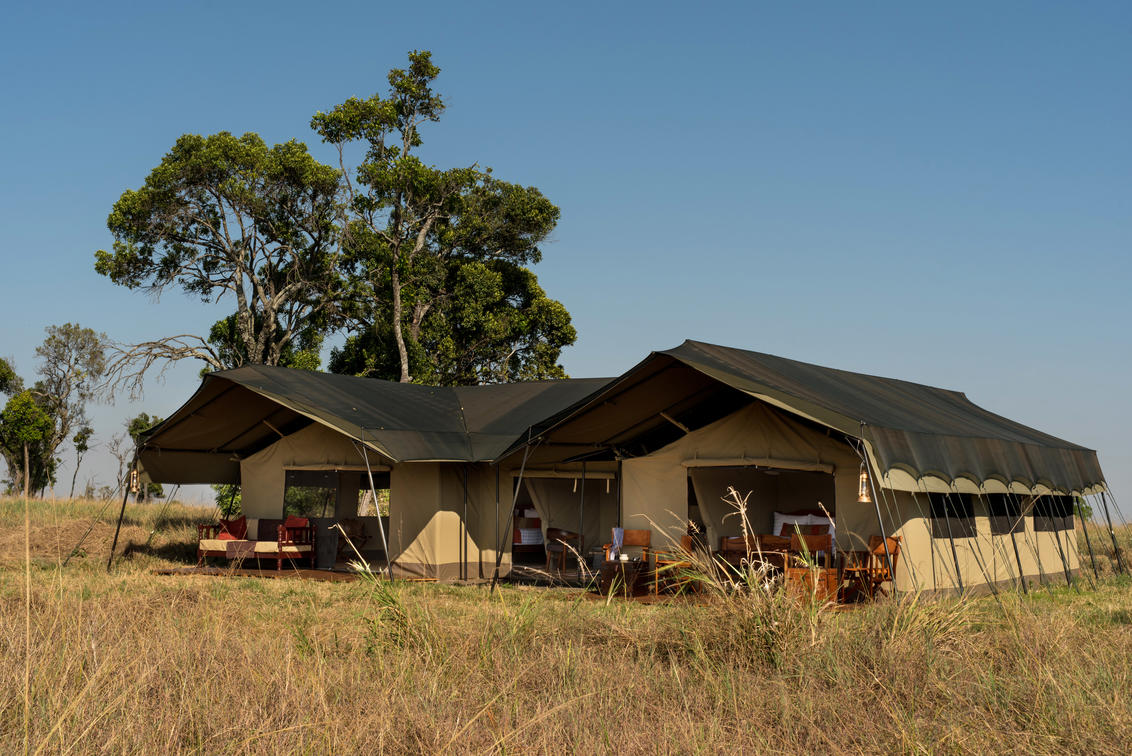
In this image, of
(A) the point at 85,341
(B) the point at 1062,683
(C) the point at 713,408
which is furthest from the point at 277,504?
(A) the point at 85,341

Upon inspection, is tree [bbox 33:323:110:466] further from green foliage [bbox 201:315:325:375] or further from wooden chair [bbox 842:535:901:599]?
wooden chair [bbox 842:535:901:599]

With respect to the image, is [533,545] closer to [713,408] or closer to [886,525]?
[713,408]

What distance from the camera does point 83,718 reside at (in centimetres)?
379

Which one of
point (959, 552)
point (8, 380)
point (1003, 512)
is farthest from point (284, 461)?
point (8, 380)

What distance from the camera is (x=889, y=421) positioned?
907cm

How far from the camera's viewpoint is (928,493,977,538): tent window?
391 inches

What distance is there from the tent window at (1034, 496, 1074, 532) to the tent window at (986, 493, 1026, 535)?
0.66 meters

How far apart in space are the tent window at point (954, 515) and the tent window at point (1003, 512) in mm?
499

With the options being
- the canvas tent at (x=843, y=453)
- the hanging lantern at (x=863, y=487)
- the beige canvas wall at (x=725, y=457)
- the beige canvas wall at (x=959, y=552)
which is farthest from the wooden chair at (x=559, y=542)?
the hanging lantern at (x=863, y=487)

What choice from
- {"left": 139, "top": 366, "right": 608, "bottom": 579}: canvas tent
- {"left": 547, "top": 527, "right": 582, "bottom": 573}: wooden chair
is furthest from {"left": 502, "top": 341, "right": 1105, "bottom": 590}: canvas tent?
{"left": 547, "top": 527, "right": 582, "bottom": 573}: wooden chair

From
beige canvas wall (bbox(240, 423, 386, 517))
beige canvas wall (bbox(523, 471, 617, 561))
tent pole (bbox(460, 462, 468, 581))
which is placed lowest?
tent pole (bbox(460, 462, 468, 581))

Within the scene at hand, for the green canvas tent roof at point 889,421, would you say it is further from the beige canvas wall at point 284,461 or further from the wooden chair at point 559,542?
the beige canvas wall at point 284,461

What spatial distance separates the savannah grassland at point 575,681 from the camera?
378 centimetres

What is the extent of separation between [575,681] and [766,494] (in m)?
9.63
